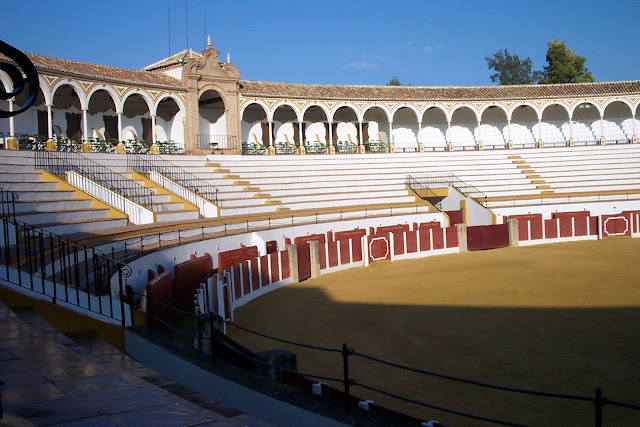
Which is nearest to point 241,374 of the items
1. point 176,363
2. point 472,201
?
point 176,363

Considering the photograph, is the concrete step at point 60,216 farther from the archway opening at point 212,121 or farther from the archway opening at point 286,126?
the archway opening at point 286,126

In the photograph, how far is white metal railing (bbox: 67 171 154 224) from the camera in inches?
587

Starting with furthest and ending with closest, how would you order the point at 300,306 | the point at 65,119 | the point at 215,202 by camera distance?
the point at 65,119 < the point at 215,202 < the point at 300,306

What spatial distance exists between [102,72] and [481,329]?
687 inches

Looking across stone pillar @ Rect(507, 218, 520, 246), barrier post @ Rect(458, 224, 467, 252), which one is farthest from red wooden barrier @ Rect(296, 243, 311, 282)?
stone pillar @ Rect(507, 218, 520, 246)

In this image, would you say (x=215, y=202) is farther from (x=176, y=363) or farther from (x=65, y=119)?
(x=176, y=363)

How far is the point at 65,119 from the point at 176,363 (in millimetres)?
20217

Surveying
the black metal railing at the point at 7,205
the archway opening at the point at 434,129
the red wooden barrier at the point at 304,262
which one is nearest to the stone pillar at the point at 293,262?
the red wooden barrier at the point at 304,262

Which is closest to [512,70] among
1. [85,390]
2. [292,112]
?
[292,112]

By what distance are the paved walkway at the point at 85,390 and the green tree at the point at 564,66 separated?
164ft

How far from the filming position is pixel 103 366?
4.74 meters

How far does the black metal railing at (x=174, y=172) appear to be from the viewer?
1950 centimetres

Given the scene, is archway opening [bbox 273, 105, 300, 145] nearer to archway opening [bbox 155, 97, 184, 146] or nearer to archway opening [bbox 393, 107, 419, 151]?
archway opening [bbox 155, 97, 184, 146]

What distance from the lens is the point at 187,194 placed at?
18.8 meters
